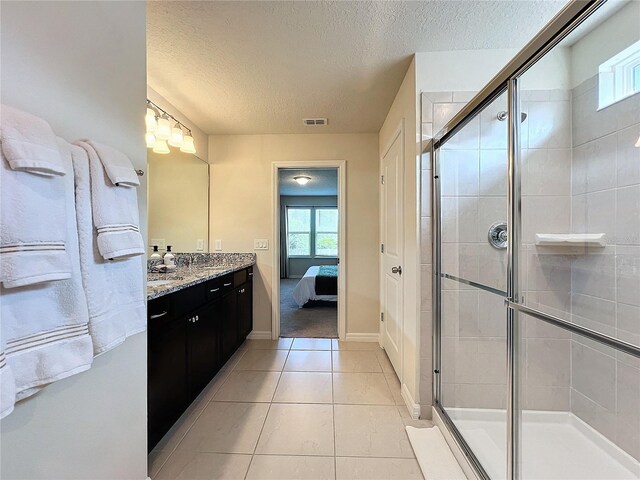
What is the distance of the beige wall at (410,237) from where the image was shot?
178 centimetres

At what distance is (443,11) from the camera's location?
1432mm

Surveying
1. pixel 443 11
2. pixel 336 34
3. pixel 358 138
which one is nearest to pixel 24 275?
pixel 336 34

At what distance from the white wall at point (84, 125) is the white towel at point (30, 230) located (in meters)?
0.25

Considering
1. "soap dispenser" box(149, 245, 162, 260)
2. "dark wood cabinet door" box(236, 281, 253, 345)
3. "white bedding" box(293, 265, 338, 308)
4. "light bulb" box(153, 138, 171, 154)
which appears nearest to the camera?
"light bulb" box(153, 138, 171, 154)

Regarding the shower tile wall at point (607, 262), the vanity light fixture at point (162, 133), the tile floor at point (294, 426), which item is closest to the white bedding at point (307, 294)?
the tile floor at point (294, 426)

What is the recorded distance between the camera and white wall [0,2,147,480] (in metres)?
0.73

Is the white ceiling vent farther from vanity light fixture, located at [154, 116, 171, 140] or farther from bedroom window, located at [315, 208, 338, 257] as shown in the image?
bedroom window, located at [315, 208, 338, 257]

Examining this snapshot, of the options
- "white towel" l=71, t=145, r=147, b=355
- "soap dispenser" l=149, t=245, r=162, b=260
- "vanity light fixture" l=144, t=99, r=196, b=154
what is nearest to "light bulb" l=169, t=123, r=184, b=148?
"vanity light fixture" l=144, t=99, r=196, b=154

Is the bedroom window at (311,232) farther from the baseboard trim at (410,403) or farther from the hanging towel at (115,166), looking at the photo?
the hanging towel at (115,166)

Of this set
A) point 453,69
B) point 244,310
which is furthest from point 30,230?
point 244,310

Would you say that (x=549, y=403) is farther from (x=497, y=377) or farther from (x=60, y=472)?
(x=60, y=472)

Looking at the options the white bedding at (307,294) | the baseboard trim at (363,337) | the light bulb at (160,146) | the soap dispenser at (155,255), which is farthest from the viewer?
the white bedding at (307,294)

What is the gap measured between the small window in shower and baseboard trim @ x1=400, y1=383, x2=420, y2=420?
6.64ft

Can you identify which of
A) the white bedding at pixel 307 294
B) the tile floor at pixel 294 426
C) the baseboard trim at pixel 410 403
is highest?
the white bedding at pixel 307 294
